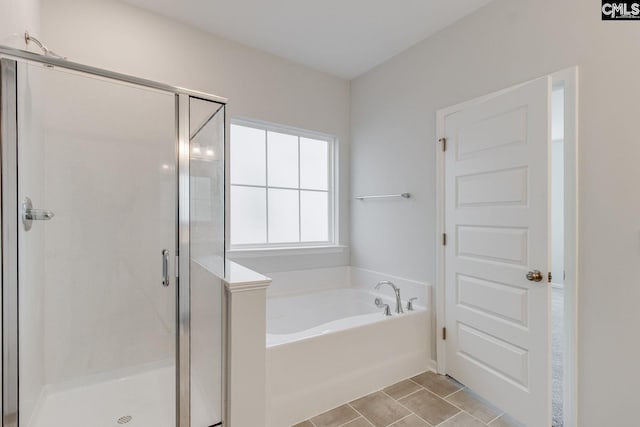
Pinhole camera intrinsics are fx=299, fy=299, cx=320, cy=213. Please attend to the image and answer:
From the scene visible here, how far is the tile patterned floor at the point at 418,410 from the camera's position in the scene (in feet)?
5.75

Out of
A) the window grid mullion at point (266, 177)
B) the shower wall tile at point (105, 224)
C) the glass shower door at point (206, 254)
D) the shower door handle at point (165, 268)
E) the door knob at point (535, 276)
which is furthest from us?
the window grid mullion at point (266, 177)

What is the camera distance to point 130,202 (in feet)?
6.73

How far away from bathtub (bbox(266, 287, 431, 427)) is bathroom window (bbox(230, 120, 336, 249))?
2.16ft

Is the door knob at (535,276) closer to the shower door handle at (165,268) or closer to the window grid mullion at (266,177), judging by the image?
the window grid mullion at (266,177)

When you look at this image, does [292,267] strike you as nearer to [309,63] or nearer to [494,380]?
[494,380]

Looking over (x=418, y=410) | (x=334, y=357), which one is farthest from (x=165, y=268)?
(x=418, y=410)

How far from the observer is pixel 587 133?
155 centimetres

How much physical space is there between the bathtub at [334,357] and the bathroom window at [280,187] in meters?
0.66

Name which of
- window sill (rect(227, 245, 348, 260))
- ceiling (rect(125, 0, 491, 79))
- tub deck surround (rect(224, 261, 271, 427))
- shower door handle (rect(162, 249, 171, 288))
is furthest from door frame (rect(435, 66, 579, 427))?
shower door handle (rect(162, 249, 171, 288))

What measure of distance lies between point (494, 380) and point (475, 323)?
0.35 m

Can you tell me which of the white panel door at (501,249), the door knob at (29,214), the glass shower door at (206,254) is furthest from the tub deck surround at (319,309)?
the door knob at (29,214)

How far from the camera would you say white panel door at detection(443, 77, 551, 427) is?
1.68m

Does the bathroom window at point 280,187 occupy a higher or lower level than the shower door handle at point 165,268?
higher

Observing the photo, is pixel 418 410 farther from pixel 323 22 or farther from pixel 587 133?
pixel 323 22
